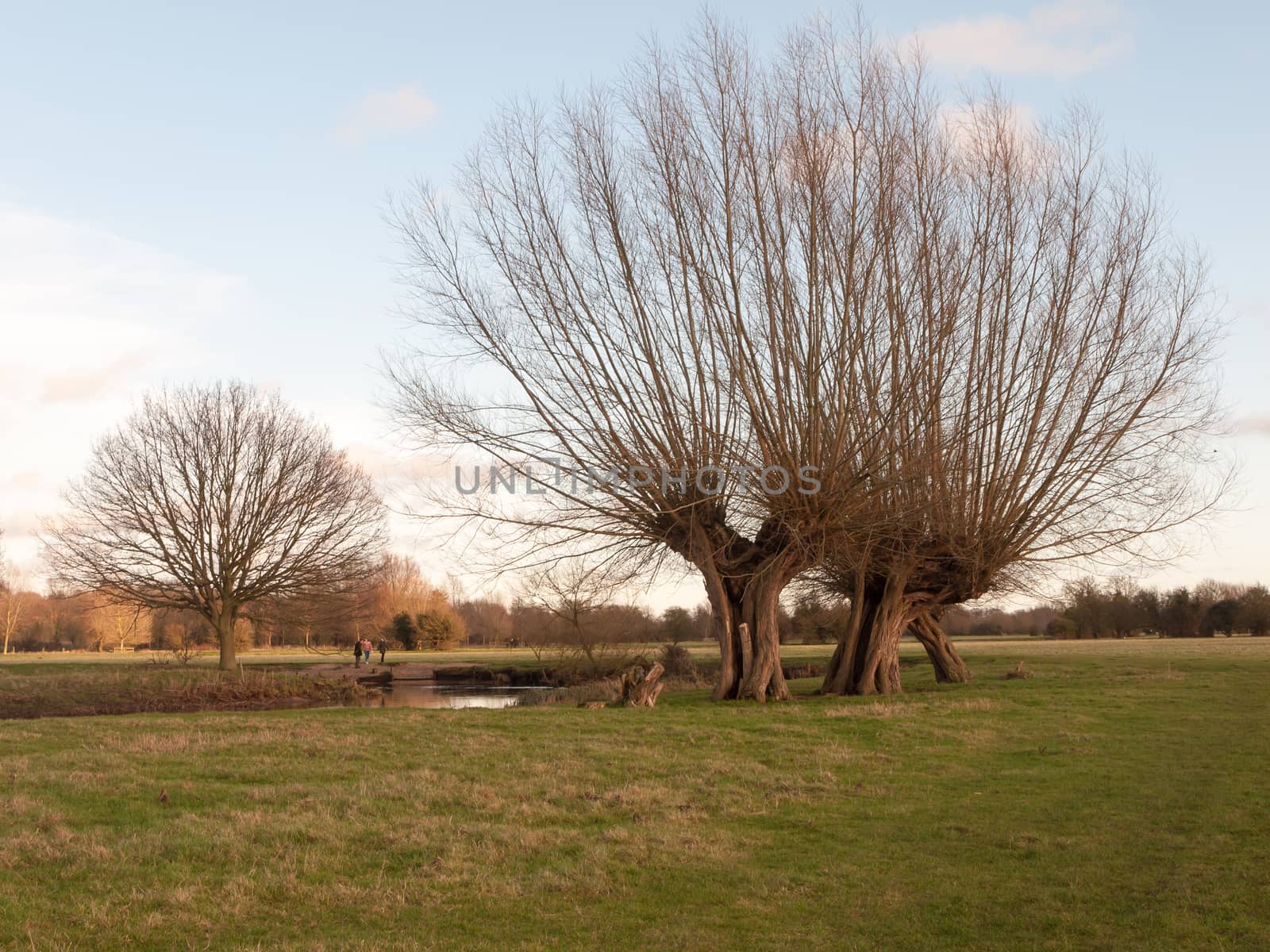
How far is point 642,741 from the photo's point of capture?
13.7m

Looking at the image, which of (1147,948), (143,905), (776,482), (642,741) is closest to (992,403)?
(776,482)

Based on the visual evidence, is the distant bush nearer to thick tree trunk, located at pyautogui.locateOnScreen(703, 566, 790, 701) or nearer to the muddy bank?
the muddy bank

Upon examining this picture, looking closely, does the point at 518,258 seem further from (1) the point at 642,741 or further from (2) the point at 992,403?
(2) the point at 992,403

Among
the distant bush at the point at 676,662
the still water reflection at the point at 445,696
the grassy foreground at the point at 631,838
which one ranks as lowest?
the still water reflection at the point at 445,696

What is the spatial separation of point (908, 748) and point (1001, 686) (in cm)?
1225

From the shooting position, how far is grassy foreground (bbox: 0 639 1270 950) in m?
5.94

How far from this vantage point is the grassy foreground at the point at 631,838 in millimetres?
5938

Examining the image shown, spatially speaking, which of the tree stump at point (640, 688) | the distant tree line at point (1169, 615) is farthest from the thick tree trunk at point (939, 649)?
the distant tree line at point (1169, 615)

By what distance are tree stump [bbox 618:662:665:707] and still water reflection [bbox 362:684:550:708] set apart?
5831 millimetres

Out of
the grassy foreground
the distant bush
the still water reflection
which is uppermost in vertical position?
the grassy foreground

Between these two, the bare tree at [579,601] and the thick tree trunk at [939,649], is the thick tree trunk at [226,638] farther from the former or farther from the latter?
the thick tree trunk at [939,649]

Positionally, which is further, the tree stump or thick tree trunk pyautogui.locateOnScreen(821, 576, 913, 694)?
thick tree trunk pyautogui.locateOnScreen(821, 576, 913, 694)

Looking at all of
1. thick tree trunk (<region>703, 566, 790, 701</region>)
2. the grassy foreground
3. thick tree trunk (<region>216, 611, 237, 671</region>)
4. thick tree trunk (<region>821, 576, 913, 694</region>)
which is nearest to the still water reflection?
thick tree trunk (<region>216, 611, 237, 671</region>)

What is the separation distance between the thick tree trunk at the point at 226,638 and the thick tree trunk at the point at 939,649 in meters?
22.6
